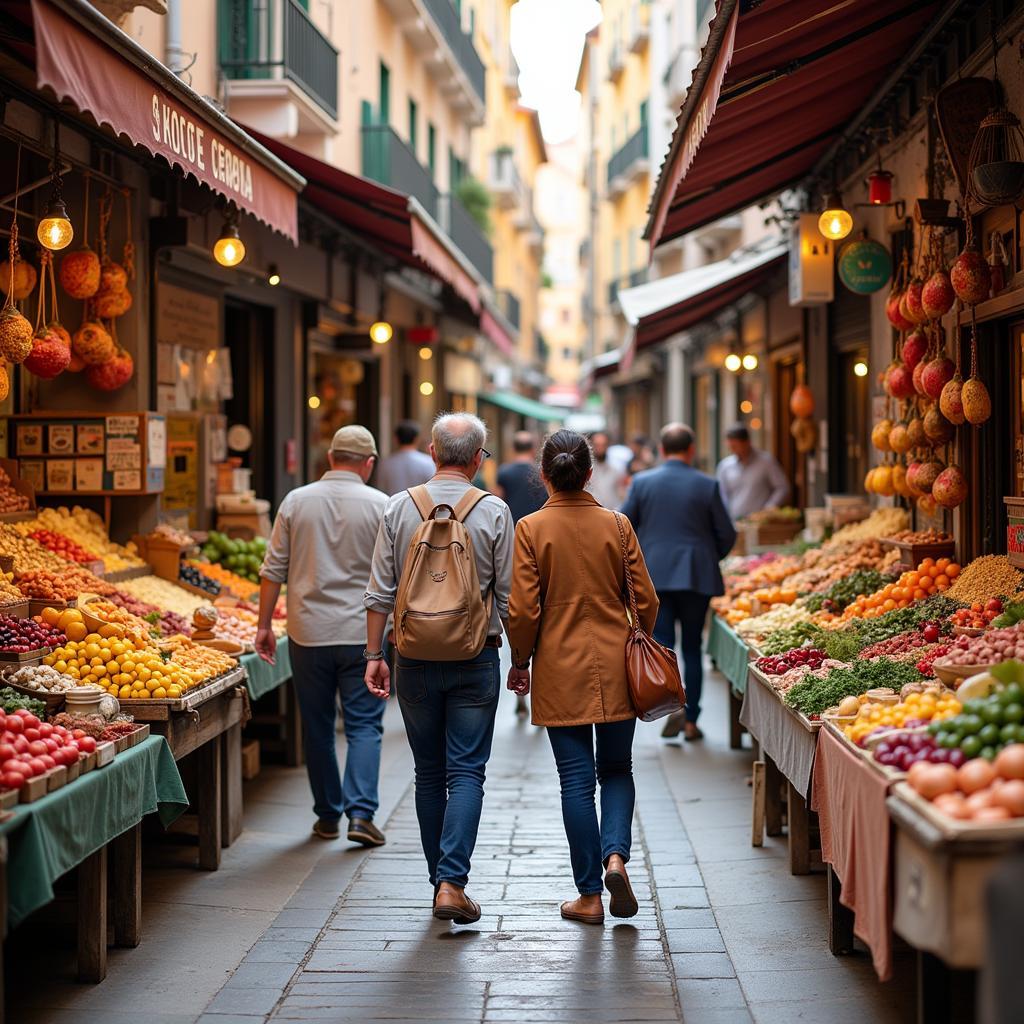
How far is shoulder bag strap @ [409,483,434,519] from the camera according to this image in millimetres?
5840

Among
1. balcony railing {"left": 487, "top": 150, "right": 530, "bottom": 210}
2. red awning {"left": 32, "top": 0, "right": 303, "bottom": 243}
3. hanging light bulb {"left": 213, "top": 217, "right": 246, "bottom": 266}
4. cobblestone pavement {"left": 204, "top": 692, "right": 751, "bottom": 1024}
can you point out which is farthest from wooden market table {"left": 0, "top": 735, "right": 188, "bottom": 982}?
balcony railing {"left": 487, "top": 150, "right": 530, "bottom": 210}

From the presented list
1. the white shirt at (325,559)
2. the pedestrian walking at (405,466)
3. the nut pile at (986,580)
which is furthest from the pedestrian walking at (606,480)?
the white shirt at (325,559)

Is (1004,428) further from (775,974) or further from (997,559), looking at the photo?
(775,974)

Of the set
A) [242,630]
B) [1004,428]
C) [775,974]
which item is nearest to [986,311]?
[1004,428]

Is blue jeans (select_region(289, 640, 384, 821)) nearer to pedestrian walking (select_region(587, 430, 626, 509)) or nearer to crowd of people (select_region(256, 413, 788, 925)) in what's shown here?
crowd of people (select_region(256, 413, 788, 925))

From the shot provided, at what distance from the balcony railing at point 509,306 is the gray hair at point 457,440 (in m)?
29.4

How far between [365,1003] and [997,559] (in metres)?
4.18

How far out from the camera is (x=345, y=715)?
7.27 metres

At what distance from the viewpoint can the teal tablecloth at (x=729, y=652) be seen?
26.6 feet

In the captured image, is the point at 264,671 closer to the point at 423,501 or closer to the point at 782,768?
the point at 423,501

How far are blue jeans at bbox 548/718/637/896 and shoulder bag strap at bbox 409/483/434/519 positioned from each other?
3.45ft

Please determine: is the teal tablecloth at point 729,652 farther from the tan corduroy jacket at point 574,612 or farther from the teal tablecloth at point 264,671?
the teal tablecloth at point 264,671

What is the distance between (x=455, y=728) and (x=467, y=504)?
0.95m

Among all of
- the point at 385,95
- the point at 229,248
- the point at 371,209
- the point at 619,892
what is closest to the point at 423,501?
the point at 619,892
